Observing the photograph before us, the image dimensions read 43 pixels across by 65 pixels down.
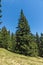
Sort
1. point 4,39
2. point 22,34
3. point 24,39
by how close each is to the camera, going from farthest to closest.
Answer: point 4,39
point 22,34
point 24,39

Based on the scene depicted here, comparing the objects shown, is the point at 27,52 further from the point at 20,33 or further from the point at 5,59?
the point at 5,59

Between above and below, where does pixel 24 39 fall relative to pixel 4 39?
below

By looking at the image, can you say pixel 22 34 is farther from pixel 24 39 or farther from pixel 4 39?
pixel 4 39

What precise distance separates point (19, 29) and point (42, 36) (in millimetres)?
32167

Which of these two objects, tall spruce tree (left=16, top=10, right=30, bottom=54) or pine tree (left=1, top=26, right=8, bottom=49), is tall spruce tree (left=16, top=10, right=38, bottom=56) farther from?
pine tree (left=1, top=26, right=8, bottom=49)

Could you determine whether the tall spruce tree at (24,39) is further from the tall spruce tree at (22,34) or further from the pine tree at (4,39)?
the pine tree at (4,39)

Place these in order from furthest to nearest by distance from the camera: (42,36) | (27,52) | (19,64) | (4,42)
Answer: (42,36), (4,42), (27,52), (19,64)

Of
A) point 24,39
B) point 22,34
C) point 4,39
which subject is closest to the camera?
point 24,39

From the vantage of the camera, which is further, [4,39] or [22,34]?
[4,39]

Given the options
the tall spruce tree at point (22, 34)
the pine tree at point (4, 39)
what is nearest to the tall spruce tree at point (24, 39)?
the tall spruce tree at point (22, 34)

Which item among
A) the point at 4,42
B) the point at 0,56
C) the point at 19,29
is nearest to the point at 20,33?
the point at 19,29

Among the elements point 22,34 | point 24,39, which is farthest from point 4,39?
point 24,39

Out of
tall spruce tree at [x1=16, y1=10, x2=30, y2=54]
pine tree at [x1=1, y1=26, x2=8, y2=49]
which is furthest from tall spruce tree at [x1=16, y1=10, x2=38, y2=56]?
pine tree at [x1=1, y1=26, x2=8, y2=49]

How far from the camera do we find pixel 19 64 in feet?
117
